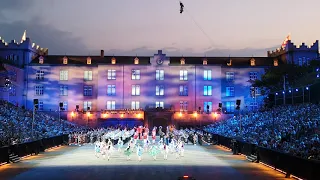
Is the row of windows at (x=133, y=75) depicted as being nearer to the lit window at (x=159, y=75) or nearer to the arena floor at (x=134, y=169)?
the lit window at (x=159, y=75)

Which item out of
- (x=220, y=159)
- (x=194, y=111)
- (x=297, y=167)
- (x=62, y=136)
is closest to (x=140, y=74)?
(x=194, y=111)

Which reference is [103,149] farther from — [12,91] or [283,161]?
[12,91]

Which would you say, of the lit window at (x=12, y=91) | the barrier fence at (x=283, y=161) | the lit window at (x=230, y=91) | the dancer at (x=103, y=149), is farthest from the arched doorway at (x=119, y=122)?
the dancer at (x=103, y=149)

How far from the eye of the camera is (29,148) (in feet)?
129

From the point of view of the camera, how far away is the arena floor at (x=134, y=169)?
26.3m

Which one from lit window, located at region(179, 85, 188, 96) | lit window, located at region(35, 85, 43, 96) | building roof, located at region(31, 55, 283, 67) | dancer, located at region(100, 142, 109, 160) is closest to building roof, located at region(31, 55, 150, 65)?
building roof, located at region(31, 55, 283, 67)

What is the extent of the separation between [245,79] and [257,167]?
69.4 m

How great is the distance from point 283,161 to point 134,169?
31.0 ft

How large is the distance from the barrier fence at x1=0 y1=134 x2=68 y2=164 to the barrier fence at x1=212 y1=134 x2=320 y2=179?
59.4 ft

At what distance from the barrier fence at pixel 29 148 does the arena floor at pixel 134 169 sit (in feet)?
2.46

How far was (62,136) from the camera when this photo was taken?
5528 centimetres

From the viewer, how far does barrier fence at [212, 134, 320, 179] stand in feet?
71.5

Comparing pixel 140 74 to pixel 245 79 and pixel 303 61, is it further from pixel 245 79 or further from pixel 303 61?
pixel 303 61

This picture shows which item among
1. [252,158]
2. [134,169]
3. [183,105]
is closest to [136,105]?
[183,105]
